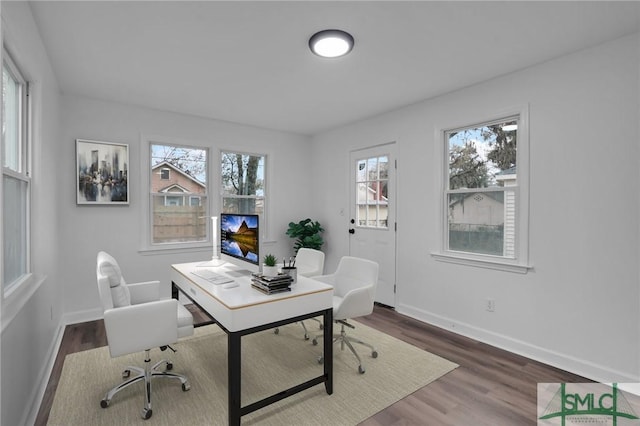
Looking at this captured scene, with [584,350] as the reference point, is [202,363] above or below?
below

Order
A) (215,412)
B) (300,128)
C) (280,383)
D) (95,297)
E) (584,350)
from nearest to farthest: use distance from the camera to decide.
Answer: (215,412) < (280,383) < (584,350) < (95,297) < (300,128)

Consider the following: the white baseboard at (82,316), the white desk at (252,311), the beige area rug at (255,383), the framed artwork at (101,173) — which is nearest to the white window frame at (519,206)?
the beige area rug at (255,383)

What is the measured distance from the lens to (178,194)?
4.24 meters

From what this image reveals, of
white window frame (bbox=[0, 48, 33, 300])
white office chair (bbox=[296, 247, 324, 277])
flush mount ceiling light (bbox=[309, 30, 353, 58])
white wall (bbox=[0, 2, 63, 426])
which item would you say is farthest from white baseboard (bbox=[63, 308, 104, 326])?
flush mount ceiling light (bbox=[309, 30, 353, 58])

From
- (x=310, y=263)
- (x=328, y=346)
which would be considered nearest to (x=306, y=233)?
(x=310, y=263)

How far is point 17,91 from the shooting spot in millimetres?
2205

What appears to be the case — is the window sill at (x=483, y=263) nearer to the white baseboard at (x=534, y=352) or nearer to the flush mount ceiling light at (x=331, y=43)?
the white baseboard at (x=534, y=352)

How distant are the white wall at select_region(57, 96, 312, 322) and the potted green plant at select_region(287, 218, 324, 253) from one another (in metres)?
1.19

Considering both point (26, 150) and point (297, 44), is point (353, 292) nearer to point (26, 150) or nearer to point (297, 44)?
point (297, 44)

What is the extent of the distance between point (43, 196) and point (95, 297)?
A: 1.62 m

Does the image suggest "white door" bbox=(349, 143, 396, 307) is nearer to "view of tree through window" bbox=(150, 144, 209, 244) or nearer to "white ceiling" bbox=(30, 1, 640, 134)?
"white ceiling" bbox=(30, 1, 640, 134)

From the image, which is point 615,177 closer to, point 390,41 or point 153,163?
point 390,41

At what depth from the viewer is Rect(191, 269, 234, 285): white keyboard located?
239 centimetres

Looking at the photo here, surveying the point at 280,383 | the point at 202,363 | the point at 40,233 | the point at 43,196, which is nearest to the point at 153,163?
the point at 43,196
